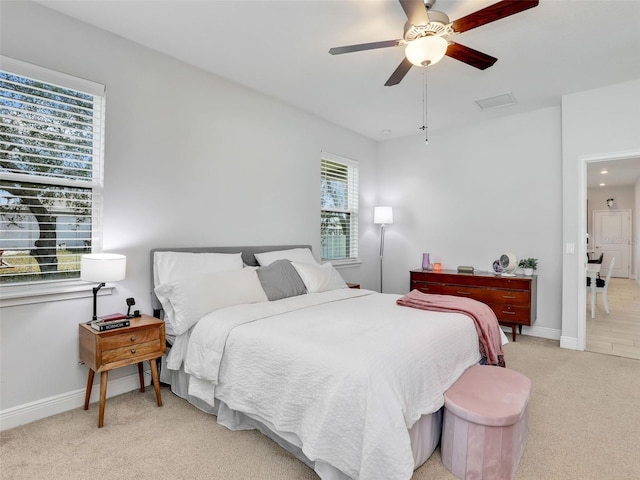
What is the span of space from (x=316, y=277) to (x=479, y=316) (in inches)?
60.0

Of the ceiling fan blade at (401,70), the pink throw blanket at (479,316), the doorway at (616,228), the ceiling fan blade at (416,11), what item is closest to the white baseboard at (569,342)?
the pink throw blanket at (479,316)

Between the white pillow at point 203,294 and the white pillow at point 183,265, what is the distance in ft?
0.46

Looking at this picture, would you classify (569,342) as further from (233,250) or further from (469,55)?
(233,250)

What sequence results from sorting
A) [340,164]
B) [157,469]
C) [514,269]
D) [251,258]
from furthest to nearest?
1. [340,164]
2. [514,269]
3. [251,258]
4. [157,469]

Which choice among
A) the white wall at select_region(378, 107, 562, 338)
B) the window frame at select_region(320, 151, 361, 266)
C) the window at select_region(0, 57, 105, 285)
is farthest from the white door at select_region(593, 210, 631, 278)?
the window at select_region(0, 57, 105, 285)

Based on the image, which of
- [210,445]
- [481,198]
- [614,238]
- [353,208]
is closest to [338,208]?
[353,208]

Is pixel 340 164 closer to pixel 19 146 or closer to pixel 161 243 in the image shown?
pixel 161 243

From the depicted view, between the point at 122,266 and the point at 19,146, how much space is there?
1046 millimetres

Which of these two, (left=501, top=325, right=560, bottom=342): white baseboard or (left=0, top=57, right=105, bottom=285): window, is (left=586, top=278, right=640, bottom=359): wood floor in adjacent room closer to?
(left=501, top=325, right=560, bottom=342): white baseboard

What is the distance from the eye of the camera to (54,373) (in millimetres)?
2475

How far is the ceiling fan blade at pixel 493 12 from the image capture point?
72.6 inches

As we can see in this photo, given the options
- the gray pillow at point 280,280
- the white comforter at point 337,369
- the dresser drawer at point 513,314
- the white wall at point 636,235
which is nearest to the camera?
the white comforter at point 337,369

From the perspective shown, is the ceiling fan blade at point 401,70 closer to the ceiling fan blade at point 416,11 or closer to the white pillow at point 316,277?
the ceiling fan blade at point 416,11

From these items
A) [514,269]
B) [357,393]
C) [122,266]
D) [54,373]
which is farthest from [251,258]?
[514,269]
